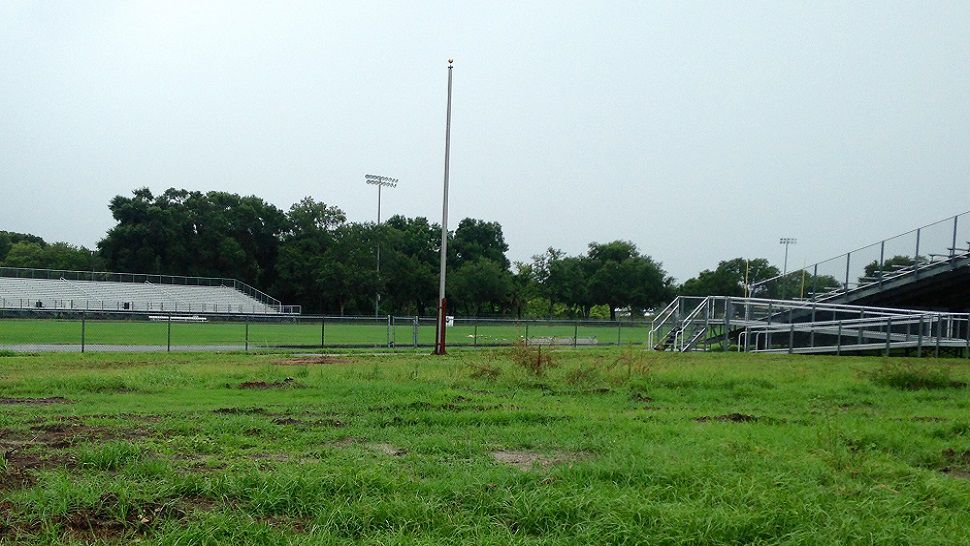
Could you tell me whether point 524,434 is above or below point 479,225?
below

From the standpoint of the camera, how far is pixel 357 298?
284 ft

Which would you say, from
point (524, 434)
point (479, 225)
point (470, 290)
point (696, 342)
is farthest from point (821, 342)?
point (479, 225)

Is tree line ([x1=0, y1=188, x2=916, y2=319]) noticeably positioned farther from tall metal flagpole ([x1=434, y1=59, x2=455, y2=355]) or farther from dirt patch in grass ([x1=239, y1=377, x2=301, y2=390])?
dirt patch in grass ([x1=239, y1=377, x2=301, y2=390])

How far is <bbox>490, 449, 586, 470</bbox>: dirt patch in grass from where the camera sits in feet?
22.2

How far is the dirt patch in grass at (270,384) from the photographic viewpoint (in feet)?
42.7

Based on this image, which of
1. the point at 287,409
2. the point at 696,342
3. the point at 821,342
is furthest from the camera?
the point at 696,342

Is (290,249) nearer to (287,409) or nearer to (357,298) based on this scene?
(357,298)

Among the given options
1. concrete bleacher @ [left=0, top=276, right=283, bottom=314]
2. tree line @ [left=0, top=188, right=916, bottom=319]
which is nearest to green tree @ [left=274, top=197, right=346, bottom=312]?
tree line @ [left=0, top=188, right=916, bottom=319]

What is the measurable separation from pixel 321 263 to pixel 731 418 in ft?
247

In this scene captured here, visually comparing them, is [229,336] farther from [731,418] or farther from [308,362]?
[731,418]

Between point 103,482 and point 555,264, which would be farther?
point 555,264

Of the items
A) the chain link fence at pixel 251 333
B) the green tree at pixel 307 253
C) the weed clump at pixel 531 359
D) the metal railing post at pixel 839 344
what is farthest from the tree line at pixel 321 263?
the weed clump at pixel 531 359

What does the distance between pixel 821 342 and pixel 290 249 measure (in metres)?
68.7

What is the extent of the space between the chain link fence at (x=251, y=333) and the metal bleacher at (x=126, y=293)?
7564 mm
